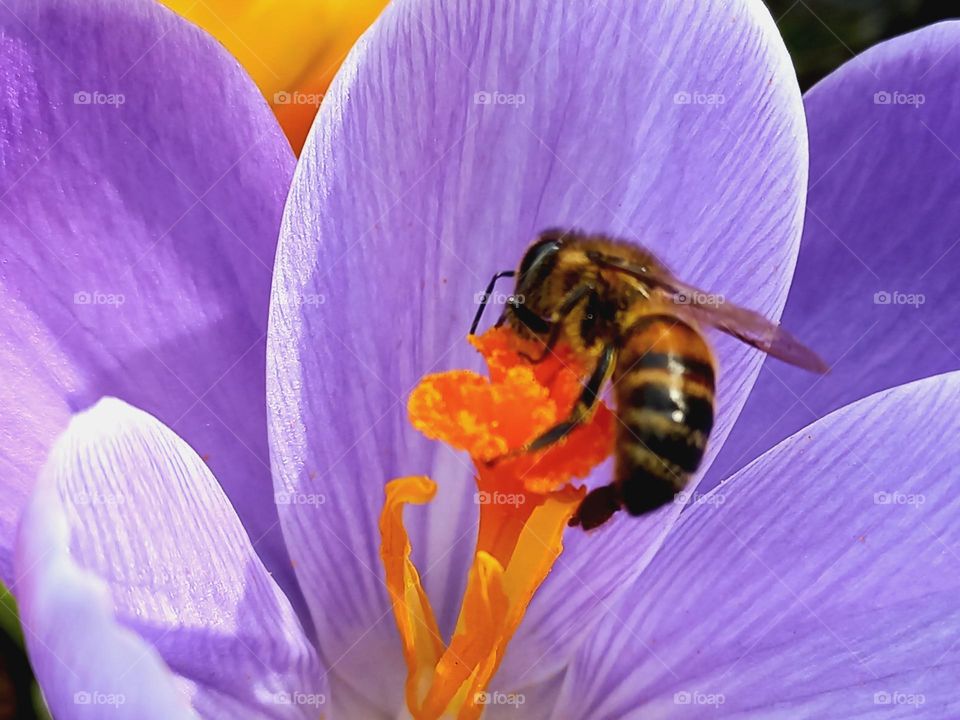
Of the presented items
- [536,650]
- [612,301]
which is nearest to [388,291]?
[612,301]

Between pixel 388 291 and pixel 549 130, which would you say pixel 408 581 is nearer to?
pixel 388 291

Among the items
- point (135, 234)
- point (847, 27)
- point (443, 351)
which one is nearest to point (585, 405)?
point (443, 351)

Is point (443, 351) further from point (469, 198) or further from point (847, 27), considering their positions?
point (847, 27)

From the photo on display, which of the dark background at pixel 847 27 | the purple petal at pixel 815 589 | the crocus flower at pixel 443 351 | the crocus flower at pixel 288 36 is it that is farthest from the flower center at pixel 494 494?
the dark background at pixel 847 27

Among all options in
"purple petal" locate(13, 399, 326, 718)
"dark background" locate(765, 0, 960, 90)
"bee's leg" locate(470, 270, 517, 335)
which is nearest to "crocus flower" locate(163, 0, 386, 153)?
"bee's leg" locate(470, 270, 517, 335)

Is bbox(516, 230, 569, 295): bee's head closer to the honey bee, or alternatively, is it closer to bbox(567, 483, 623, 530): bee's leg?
the honey bee

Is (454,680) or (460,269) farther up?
(460,269)

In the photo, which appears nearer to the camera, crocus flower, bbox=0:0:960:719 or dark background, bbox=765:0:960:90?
crocus flower, bbox=0:0:960:719

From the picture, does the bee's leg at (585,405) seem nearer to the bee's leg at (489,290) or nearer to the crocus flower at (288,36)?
the bee's leg at (489,290)
